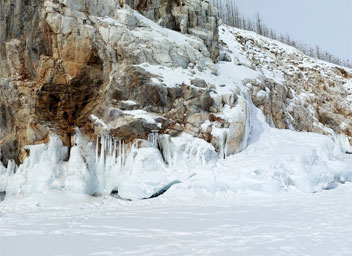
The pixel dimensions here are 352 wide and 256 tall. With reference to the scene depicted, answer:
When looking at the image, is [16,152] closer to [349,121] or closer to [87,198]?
[87,198]

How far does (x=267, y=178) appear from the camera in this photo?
12.7 m

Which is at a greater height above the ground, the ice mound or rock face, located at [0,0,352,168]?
rock face, located at [0,0,352,168]

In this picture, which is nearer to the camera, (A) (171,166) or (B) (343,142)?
(A) (171,166)

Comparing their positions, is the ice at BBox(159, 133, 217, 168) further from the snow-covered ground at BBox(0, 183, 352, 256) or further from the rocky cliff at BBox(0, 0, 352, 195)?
the snow-covered ground at BBox(0, 183, 352, 256)

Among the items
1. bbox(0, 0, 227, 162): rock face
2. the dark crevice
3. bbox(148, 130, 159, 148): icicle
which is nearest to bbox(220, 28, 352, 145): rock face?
bbox(0, 0, 227, 162): rock face

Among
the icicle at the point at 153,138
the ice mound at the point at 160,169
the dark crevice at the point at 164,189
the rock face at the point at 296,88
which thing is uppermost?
the rock face at the point at 296,88

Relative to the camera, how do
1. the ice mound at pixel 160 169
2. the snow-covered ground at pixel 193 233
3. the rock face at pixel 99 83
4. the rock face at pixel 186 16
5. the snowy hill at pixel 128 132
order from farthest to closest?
the rock face at pixel 186 16
the rock face at pixel 99 83
the ice mound at pixel 160 169
the snowy hill at pixel 128 132
the snow-covered ground at pixel 193 233

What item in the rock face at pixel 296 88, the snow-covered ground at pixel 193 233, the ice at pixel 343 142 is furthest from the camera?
the ice at pixel 343 142

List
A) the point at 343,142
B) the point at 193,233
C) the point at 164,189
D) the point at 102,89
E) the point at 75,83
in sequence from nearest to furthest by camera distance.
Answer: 1. the point at 193,233
2. the point at 164,189
3. the point at 75,83
4. the point at 102,89
5. the point at 343,142

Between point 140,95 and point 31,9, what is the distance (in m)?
7.56

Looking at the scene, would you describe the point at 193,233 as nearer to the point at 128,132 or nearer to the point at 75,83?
the point at 128,132

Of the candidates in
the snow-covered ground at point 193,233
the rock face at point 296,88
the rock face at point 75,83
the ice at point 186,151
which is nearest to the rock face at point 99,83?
the rock face at point 75,83

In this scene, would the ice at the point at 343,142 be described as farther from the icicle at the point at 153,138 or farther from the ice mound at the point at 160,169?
the icicle at the point at 153,138

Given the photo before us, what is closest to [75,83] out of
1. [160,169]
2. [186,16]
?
[160,169]
